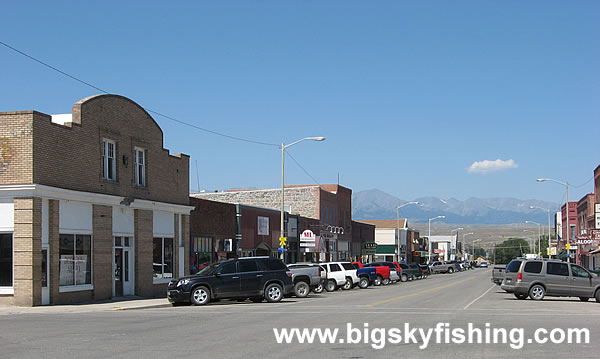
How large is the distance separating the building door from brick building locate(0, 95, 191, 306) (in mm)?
38

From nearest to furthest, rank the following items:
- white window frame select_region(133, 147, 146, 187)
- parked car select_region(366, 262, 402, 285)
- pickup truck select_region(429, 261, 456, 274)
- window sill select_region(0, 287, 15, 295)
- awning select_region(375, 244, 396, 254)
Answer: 1. window sill select_region(0, 287, 15, 295)
2. white window frame select_region(133, 147, 146, 187)
3. parked car select_region(366, 262, 402, 285)
4. pickup truck select_region(429, 261, 456, 274)
5. awning select_region(375, 244, 396, 254)

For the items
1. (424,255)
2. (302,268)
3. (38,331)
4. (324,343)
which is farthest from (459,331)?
(424,255)

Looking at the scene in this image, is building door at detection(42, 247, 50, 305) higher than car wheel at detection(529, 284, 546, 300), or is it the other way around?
building door at detection(42, 247, 50, 305)

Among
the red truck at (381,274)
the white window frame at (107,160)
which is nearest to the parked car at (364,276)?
the red truck at (381,274)

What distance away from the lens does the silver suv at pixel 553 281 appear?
30.3m

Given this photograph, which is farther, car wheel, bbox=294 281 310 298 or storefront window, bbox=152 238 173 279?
storefront window, bbox=152 238 173 279

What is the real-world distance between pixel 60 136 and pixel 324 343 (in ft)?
57.1

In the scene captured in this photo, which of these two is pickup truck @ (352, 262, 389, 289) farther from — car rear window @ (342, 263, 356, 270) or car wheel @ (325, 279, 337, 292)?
car wheel @ (325, 279, 337, 292)

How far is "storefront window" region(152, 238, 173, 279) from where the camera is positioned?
116ft

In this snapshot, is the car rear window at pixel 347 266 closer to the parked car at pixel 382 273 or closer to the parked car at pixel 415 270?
the parked car at pixel 382 273

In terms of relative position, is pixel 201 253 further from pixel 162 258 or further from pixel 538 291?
pixel 538 291

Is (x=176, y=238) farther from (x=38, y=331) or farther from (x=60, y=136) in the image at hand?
(x=38, y=331)

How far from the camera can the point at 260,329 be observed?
55.8ft

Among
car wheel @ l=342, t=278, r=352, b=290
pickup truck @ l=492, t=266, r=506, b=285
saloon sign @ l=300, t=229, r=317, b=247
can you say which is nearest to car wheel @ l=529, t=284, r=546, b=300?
pickup truck @ l=492, t=266, r=506, b=285
